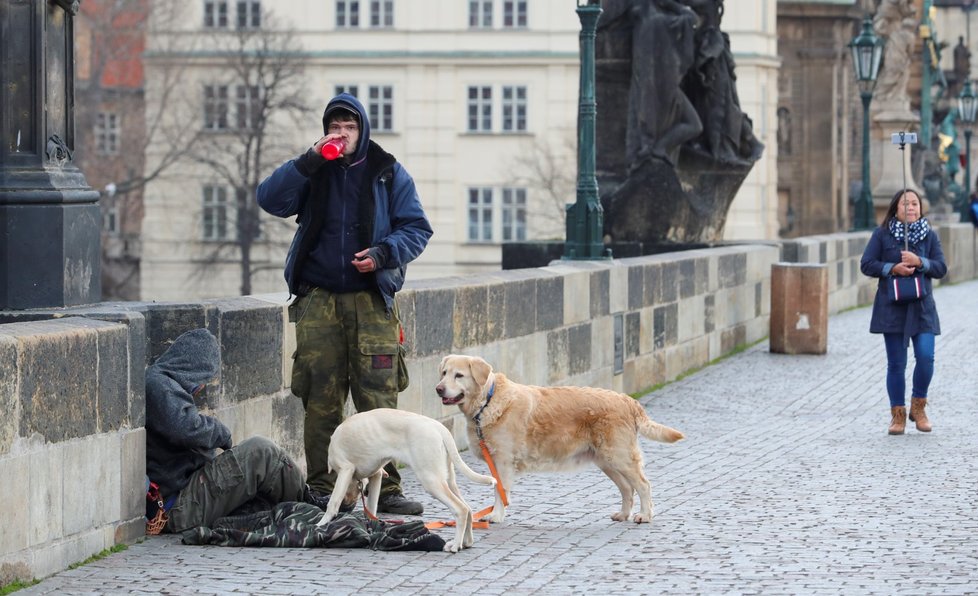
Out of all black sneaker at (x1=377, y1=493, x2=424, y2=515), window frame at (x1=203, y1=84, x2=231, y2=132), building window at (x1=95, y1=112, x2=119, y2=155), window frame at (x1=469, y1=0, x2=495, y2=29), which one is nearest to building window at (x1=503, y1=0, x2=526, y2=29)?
window frame at (x1=469, y1=0, x2=495, y2=29)

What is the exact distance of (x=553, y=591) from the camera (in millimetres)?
8172

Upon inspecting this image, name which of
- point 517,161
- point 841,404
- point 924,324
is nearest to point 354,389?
point 924,324

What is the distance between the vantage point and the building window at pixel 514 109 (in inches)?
2749

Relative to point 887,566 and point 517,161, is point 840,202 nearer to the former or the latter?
point 517,161

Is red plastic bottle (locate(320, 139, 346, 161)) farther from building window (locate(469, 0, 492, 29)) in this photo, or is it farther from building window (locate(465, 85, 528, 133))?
building window (locate(469, 0, 492, 29))

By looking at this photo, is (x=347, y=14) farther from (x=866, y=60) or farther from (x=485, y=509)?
(x=485, y=509)

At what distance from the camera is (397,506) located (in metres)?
10.1

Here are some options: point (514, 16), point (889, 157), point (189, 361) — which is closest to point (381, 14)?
point (514, 16)

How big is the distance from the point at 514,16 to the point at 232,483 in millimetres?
61375

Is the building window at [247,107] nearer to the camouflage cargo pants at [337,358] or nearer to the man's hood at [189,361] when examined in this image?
the camouflage cargo pants at [337,358]

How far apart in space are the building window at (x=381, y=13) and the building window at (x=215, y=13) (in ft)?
17.0

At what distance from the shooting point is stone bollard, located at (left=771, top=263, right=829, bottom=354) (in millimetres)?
21062

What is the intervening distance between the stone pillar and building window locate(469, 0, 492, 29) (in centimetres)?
6071

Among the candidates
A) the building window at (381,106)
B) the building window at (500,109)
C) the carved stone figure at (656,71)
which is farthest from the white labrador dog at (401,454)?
the building window at (381,106)
